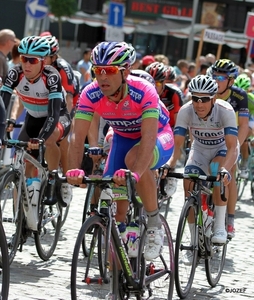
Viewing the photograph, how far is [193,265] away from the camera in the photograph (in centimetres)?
759

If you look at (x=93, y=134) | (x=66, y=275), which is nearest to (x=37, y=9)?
(x=93, y=134)

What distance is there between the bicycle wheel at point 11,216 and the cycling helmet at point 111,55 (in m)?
1.88

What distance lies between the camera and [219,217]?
8.21 meters

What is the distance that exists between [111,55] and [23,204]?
236cm

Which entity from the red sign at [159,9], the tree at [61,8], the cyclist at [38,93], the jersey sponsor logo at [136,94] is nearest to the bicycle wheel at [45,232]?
the cyclist at [38,93]

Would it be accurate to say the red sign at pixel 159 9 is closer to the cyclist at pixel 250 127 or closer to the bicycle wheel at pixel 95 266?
the cyclist at pixel 250 127

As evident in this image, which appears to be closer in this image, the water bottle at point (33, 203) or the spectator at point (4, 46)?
the water bottle at point (33, 203)

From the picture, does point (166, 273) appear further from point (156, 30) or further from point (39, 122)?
point (156, 30)

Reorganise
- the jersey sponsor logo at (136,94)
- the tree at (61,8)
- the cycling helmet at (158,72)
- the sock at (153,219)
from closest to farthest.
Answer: the jersey sponsor logo at (136,94) < the sock at (153,219) < the cycling helmet at (158,72) < the tree at (61,8)

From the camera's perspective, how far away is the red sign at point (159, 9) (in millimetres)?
51875

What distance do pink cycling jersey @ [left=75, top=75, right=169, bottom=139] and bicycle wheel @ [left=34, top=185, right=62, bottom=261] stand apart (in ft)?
6.65

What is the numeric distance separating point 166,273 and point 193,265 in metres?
0.89

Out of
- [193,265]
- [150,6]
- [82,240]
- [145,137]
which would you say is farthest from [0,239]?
[150,6]

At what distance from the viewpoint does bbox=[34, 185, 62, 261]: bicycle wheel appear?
27.0 feet
